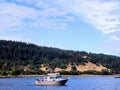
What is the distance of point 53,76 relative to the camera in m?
162

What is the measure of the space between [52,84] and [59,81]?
3313mm

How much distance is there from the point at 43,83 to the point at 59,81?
772 cm

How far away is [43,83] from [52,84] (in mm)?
5811

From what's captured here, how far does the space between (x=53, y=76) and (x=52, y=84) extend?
4497 millimetres

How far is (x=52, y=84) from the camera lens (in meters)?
159

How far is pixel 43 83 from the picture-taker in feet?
535

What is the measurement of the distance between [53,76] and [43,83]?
5.42m

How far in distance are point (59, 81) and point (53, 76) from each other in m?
3.92
